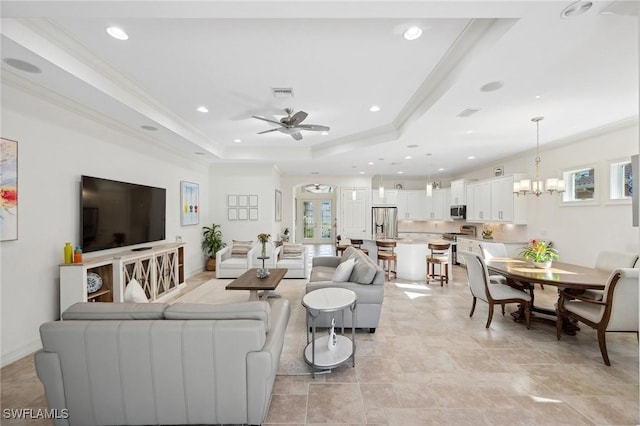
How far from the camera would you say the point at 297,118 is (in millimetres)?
3674

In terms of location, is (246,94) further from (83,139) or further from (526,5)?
(526,5)

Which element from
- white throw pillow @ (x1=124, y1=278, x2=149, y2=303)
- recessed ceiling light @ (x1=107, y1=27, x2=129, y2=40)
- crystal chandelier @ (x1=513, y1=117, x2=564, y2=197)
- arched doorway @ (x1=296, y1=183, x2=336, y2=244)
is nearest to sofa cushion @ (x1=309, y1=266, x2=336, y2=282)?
white throw pillow @ (x1=124, y1=278, x2=149, y2=303)

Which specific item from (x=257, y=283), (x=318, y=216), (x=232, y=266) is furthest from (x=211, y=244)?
(x=318, y=216)

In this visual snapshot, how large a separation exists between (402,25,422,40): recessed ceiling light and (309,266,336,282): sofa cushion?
311 cm

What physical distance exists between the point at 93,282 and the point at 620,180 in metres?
7.67

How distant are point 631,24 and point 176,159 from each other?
258 inches

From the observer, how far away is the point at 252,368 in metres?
1.76

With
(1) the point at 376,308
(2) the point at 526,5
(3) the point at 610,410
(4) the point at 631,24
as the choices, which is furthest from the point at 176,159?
(3) the point at 610,410

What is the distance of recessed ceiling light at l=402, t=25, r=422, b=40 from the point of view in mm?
2330

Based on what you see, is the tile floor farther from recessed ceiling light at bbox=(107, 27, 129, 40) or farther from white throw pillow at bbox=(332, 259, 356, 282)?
recessed ceiling light at bbox=(107, 27, 129, 40)

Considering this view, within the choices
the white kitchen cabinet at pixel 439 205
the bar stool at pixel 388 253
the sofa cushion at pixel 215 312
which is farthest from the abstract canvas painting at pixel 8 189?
the white kitchen cabinet at pixel 439 205

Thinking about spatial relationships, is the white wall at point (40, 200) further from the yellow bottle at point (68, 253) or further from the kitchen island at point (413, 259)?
the kitchen island at point (413, 259)

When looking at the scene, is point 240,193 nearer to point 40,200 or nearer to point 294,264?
point 294,264

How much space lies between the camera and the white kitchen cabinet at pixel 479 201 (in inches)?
274
